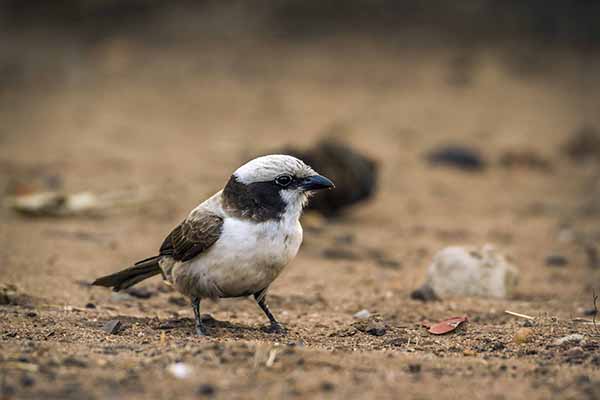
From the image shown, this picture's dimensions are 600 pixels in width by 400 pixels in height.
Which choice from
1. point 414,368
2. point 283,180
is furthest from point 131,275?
point 414,368

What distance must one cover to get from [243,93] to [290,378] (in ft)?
41.7

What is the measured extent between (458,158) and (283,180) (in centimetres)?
801

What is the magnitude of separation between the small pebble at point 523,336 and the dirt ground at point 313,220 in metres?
0.06

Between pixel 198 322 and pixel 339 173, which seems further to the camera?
pixel 339 173

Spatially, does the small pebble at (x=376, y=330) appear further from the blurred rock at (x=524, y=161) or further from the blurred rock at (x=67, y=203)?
the blurred rock at (x=524, y=161)

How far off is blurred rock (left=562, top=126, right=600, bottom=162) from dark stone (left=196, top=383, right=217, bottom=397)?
10.9m

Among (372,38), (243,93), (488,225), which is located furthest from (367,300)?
(372,38)

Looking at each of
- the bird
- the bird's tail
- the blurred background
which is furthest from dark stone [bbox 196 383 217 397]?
the blurred background

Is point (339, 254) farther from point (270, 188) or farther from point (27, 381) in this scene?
point (27, 381)

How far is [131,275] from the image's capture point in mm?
6012

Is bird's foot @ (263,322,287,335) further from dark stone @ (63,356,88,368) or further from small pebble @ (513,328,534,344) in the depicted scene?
dark stone @ (63,356,88,368)

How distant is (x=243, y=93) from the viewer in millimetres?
16109

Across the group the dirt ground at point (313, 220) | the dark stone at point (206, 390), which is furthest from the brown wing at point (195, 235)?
the dark stone at point (206, 390)

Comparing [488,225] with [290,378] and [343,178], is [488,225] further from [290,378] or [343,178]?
[290,378]
